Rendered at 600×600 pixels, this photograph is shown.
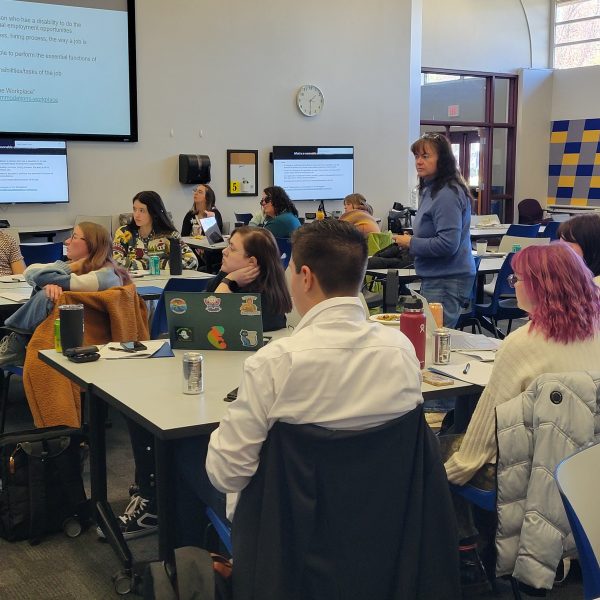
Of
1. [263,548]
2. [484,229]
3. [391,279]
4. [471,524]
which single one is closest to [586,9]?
[484,229]

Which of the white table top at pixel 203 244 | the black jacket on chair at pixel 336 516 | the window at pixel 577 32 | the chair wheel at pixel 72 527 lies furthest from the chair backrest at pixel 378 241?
the window at pixel 577 32

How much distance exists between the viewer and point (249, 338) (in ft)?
10.2

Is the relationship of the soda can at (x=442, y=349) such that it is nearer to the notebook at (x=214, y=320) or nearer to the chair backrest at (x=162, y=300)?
the notebook at (x=214, y=320)

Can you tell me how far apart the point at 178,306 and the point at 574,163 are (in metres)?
11.7

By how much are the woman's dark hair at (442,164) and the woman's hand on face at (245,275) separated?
1386 mm

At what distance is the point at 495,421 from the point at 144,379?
1.17 meters

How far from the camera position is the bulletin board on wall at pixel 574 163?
42.8ft

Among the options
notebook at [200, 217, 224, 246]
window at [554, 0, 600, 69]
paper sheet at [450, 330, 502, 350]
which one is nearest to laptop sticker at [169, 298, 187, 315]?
paper sheet at [450, 330, 502, 350]

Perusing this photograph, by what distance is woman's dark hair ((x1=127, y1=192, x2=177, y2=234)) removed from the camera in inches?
236

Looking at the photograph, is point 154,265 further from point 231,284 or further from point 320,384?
point 320,384

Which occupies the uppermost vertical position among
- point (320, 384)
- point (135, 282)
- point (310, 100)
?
point (310, 100)

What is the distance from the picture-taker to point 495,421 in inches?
89.5

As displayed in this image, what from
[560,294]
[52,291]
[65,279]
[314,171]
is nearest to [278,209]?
[314,171]

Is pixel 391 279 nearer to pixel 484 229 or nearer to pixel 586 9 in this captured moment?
pixel 484 229
